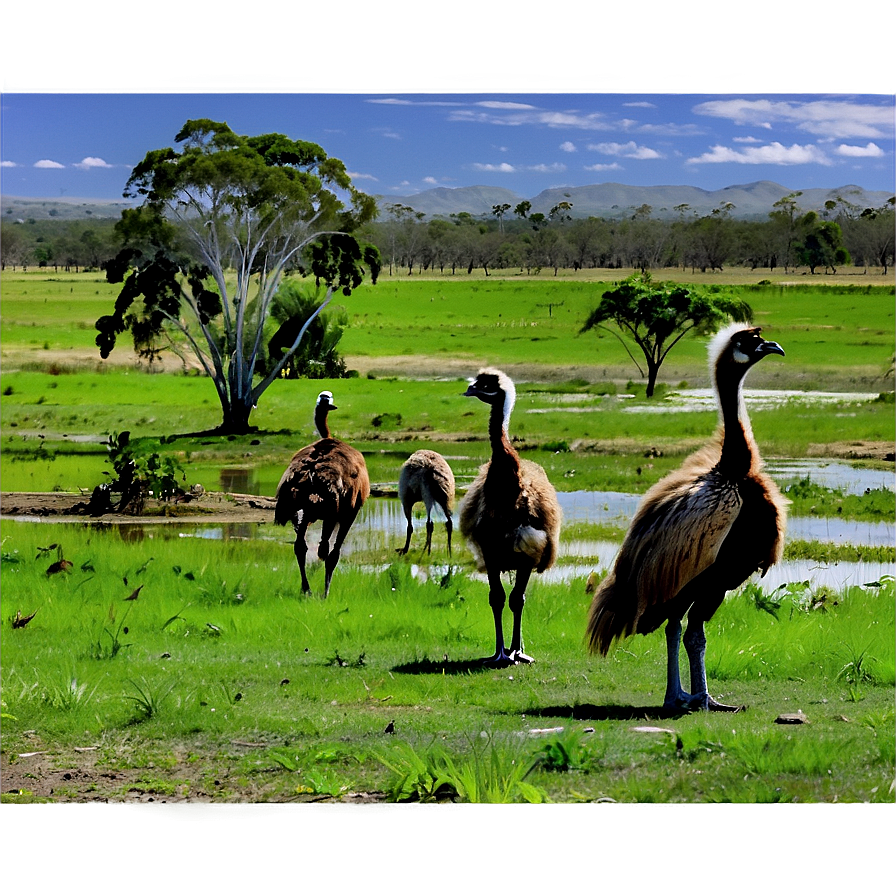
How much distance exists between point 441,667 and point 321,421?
3.73 metres

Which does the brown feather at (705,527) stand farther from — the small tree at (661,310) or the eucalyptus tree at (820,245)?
the small tree at (661,310)

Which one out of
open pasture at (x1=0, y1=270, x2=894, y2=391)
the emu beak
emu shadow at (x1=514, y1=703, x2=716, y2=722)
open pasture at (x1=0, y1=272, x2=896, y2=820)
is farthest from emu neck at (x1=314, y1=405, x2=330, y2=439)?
the emu beak

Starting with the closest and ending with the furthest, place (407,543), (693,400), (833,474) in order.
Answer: (407,543) < (693,400) < (833,474)

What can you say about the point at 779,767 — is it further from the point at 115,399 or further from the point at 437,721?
the point at 115,399

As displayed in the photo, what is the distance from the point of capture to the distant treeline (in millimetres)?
10260

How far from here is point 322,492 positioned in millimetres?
9648

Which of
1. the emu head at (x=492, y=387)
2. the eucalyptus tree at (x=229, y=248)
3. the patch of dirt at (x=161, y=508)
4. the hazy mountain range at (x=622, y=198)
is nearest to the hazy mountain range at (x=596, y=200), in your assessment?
the hazy mountain range at (x=622, y=198)

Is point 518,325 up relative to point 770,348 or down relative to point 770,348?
up

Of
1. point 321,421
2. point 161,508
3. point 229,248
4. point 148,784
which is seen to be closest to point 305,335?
point 229,248

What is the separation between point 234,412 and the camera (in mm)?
14195

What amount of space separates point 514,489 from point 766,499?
5.91 ft

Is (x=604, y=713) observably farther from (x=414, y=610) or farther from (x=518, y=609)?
(x=414, y=610)

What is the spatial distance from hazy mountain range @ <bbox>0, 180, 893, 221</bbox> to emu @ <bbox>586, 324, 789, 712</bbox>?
10.0ft

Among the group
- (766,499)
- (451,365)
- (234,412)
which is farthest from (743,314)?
(766,499)
